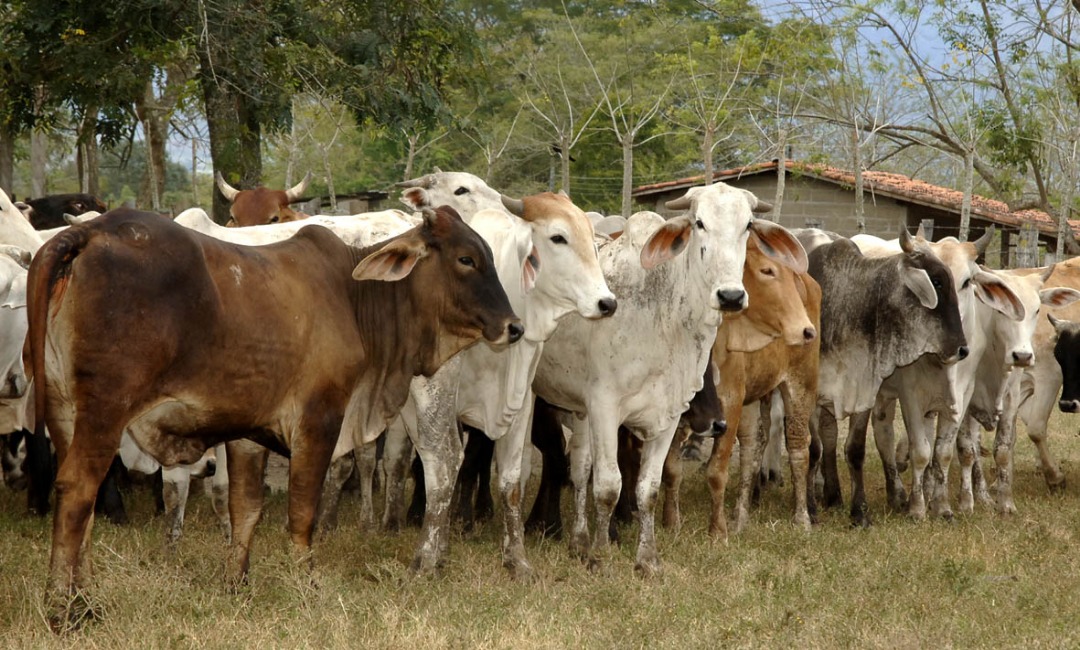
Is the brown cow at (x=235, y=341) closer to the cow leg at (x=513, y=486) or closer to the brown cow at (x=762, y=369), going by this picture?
the cow leg at (x=513, y=486)

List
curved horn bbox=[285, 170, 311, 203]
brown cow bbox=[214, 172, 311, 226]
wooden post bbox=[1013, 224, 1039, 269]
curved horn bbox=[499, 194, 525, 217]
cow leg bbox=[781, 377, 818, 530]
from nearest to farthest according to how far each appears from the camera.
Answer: curved horn bbox=[499, 194, 525, 217] < cow leg bbox=[781, 377, 818, 530] < brown cow bbox=[214, 172, 311, 226] < curved horn bbox=[285, 170, 311, 203] < wooden post bbox=[1013, 224, 1039, 269]

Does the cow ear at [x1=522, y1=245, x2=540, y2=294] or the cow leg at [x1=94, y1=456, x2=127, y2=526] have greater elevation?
the cow ear at [x1=522, y1=245, x2=540, y2=294]

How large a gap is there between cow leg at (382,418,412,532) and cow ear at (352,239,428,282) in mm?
1563

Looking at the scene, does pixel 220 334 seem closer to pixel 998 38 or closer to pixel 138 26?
pixel 138 26

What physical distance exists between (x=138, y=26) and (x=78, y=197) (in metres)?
1.59

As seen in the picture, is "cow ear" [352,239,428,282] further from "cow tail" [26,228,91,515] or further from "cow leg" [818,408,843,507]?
"cow leg" [818,408,843,507]

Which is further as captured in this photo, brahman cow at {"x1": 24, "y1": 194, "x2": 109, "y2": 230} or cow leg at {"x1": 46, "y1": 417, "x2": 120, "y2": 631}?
brahman cow at {"x1": 24, "y1": 194, "x2": 109, "y2": 230}

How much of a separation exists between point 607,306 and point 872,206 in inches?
772

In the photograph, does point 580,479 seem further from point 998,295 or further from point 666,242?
point 998,295

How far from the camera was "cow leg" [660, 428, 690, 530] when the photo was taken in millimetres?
7207

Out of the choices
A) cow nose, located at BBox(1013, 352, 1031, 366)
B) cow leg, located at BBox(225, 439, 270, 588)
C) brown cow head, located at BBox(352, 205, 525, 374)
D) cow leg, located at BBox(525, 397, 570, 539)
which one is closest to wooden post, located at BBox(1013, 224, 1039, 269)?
cow nose, located at BBox(1013, 352, 1031, 366)

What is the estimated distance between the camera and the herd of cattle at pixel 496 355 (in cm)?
454

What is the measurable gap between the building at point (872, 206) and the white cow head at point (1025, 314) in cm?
1417

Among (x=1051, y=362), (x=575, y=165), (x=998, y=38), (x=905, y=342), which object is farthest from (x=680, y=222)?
(x=575, y=165)
